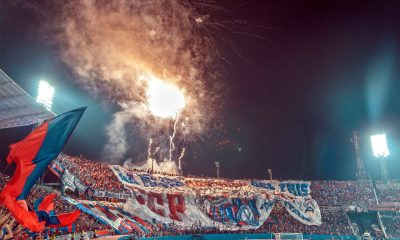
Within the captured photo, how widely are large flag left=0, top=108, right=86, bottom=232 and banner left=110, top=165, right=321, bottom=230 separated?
23179 mm

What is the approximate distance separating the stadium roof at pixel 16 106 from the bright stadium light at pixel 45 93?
45.2 ft

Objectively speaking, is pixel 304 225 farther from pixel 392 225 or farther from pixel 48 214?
pixel 48 214

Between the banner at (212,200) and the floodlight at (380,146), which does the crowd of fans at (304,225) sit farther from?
the floodlight at (380,146)

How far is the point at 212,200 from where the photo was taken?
35375 mm

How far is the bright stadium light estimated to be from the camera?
2905cm

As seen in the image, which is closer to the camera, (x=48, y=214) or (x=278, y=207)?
(x=48, y=214)

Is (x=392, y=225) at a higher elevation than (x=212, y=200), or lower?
lower

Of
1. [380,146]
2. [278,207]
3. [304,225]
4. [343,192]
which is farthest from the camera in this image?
[380,146]

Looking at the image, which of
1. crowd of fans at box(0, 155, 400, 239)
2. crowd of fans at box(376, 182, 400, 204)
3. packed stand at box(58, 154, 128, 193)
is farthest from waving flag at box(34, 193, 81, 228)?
crowd of fans at box(376, 182, 400, 204)

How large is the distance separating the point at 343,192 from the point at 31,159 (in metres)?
48.0

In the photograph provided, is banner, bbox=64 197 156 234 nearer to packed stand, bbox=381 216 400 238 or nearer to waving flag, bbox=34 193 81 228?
waving flag, bbox=34 193 81 228

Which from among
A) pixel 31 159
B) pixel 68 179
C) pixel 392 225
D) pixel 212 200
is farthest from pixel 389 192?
pixel 31 159

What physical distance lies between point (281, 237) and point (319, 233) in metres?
8.37

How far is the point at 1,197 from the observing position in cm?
554
